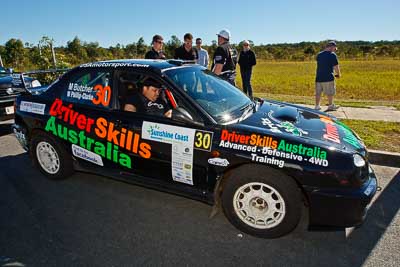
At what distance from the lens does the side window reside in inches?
133

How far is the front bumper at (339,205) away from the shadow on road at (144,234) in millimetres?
286

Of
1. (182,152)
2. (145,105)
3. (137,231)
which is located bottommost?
(137,231)

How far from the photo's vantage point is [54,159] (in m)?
3.83

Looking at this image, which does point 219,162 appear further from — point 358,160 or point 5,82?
point 5,82

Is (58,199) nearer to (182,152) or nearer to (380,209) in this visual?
(182,152)

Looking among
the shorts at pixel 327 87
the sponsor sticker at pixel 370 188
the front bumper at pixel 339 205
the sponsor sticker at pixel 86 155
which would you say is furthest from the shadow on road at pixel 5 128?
the shorts at pixel 327 87

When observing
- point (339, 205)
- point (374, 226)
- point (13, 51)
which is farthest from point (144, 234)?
point (13, 51)

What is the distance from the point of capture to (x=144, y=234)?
9.22 ft

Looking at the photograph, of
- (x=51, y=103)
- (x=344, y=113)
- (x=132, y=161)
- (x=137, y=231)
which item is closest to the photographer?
(x=137, y=231)

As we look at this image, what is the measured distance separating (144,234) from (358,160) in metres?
2.06

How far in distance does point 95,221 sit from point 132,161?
0.71 meters

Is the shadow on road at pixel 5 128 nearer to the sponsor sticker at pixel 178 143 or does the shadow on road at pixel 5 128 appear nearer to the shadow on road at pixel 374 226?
the sponsor sticker at pixel 178 143

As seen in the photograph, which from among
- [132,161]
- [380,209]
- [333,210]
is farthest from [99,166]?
[380,209]

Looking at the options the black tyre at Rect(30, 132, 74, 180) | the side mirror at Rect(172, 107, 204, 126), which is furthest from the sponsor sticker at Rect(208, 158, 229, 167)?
the black tyre at Rect(30, 132, 74, 180)
